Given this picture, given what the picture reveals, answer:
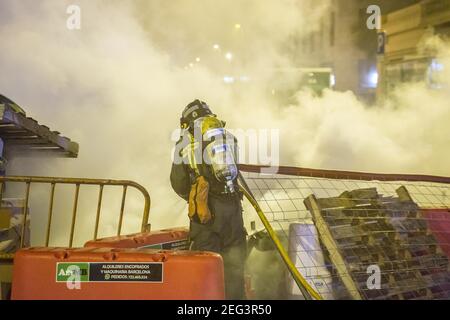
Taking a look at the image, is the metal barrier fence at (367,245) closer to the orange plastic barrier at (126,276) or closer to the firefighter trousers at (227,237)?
the firefighter trousers at (227,237)

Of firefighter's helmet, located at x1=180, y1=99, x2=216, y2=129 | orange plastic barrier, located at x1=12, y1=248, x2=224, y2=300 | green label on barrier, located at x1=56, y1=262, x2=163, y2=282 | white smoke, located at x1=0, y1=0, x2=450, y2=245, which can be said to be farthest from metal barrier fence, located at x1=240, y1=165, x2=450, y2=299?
white smoke, located at x1=0, y1=0, x2=450, y2=245

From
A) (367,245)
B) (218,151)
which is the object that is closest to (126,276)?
(218,151)

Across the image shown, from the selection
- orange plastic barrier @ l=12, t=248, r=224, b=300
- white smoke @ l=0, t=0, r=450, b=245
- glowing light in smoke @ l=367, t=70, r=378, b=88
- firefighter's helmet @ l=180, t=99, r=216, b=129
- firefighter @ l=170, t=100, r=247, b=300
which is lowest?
orange plastic barrier @ l=12, t=248, r=224, b=300

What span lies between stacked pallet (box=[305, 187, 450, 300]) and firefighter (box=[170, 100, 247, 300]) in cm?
77

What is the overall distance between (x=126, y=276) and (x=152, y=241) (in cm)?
96

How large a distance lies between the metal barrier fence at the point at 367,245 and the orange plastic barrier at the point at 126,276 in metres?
1.19

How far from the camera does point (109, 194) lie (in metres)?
7.30

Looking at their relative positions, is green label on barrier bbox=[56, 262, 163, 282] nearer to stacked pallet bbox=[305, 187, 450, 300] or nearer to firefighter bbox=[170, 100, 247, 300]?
firefighter bbox=[170, 100, 247, 300]

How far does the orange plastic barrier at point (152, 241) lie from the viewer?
3.34 m

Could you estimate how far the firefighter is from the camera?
329cm

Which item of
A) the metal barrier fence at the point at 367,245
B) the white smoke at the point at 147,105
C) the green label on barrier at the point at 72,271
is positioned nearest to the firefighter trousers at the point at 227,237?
the metal barrier fence at the point at 367,245

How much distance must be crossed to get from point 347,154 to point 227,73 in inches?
239

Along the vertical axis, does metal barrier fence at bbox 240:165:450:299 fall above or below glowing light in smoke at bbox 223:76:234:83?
below
